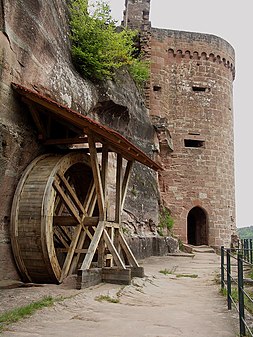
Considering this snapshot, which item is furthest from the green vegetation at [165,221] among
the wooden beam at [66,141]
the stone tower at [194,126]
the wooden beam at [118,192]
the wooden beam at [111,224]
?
the wooden beam at [66,141]

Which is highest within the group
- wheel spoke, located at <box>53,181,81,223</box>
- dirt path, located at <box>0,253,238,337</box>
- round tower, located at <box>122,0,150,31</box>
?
round tower, located at <box>122,0,150,31</box>

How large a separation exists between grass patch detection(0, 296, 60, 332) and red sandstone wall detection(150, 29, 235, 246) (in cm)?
1333

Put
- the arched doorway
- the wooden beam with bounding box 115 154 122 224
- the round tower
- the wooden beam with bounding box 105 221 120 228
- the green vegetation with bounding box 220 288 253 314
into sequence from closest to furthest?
1. the green vegetation with bounding box 220 288 253 314
2. the wooden beam with bounding box 105 221 120 228
3. the wooden beam with bounding box 115 154 122 224
4. the round tower
5. the arched doorway

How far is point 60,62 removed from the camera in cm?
909

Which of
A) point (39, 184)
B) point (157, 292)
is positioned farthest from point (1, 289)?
point (157, 292)

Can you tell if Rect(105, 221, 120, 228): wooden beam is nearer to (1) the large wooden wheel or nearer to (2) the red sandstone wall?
(1) the large wooden wheel

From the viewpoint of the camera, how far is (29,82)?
25.1ft

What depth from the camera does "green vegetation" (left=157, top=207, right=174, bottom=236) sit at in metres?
16.5

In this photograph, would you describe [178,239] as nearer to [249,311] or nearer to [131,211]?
[131,211]

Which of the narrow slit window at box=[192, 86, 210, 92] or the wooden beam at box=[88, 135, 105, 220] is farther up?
the narrow slit window at box=[192, 86, 210, 92]

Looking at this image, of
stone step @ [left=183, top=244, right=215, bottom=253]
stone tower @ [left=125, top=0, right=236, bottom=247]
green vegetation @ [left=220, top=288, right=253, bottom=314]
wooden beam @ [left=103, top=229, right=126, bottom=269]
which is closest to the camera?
green vegetation @ [left=220, top=288, right=253, bottom=314]

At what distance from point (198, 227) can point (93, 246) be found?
13.5m

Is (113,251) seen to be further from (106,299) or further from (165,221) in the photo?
(165,221)

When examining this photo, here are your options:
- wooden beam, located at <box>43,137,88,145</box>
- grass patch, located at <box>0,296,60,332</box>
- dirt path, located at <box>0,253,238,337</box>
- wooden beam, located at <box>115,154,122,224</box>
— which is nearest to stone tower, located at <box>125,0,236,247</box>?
wooden beam, located at <box>115,154,122,224</box>
